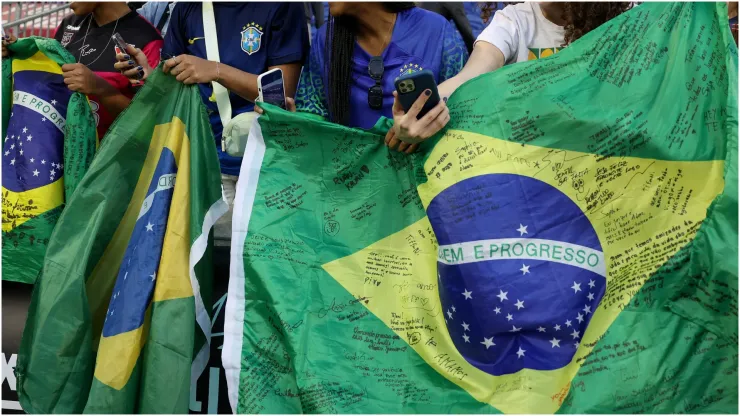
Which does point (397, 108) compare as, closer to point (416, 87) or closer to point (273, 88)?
point (416, 87)

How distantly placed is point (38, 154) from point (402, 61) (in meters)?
1.30

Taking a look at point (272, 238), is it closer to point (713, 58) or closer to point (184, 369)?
point (184, 369)

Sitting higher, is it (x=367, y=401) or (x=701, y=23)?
(x=701, y=23)

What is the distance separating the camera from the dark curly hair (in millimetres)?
2475

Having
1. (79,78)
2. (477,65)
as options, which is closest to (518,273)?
(477,65)

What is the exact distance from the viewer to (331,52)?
267 cm

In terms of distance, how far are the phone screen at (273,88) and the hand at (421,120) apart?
456 millimetres

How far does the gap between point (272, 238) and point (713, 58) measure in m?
1.32

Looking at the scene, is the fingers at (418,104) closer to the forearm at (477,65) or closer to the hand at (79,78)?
the forearm at (477,65)

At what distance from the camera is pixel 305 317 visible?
222cm

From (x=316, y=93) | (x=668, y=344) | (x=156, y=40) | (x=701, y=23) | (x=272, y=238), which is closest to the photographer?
(x=668, y=344)

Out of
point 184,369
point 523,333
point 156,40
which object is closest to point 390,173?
point 523,333

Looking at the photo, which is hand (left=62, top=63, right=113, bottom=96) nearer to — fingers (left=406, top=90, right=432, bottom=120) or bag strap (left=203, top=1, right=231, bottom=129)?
bag strap (left=203, top=1, right=231, bottom=129)

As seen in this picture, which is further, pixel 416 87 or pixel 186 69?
pixel 186 69
